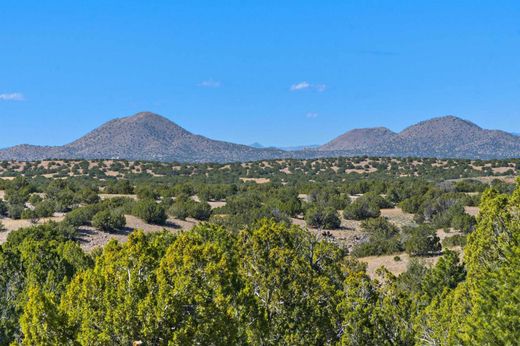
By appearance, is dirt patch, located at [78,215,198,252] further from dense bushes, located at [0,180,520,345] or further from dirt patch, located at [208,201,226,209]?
dense bushes, located at [0,180,520,345]

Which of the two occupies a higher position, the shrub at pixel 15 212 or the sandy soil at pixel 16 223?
the shrub at pixel 15 212

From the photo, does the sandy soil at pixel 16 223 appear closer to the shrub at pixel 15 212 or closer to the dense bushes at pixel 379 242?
the shrub at pixel 15 212

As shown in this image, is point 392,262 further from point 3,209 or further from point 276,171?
point 276,171

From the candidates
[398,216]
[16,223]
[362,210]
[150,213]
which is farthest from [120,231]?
[398,216]

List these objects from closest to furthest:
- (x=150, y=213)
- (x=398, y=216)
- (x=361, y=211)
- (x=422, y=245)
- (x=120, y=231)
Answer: (x=422, y=245)
(x=120, y=231)
(x=150, y=213)
(x=361, y=211)
(x=398, y=216)

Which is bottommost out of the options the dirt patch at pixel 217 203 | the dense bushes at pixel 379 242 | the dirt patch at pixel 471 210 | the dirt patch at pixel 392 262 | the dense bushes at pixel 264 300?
the dirt patch at pixel 392 262

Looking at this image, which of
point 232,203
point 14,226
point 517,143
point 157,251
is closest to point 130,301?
point 157,251

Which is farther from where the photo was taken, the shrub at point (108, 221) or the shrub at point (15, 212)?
the shrub at point (15, 212)

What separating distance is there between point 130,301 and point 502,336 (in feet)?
23.1

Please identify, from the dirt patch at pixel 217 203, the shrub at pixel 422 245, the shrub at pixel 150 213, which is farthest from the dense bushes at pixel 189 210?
the shrub at pixel 422 245

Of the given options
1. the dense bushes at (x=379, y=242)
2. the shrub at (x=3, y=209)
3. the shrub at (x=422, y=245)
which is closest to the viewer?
the shrub at (x=422, y=245)

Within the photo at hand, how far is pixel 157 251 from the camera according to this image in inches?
614

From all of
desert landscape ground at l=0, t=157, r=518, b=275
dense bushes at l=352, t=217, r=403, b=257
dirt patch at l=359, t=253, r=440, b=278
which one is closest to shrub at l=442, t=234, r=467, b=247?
dirt patch at l=359, t=253, r=440, b=278

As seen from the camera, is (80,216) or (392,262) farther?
(80,216)
